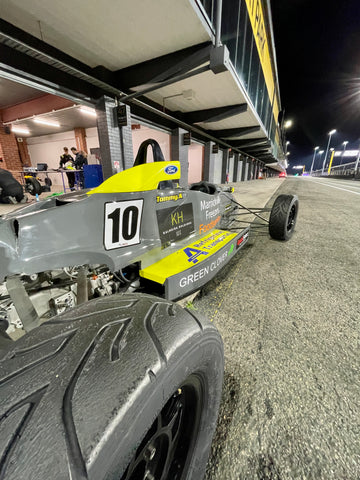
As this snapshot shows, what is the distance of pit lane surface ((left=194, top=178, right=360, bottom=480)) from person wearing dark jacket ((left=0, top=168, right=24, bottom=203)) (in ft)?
24.3

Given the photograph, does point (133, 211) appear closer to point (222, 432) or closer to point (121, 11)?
point (222, 432)

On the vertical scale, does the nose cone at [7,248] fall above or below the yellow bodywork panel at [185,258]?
above

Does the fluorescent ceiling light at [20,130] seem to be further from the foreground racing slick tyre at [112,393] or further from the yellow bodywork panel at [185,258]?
the foreground racing slick tyre at [112,393]

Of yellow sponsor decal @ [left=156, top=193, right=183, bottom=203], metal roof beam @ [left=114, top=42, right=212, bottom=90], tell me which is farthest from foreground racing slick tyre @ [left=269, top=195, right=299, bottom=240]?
metal roof beam @ [left=114, top=42, right=212, bottom=90]

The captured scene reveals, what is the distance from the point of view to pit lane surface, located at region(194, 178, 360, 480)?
0.83 meters

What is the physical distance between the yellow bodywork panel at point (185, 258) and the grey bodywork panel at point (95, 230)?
116 mm

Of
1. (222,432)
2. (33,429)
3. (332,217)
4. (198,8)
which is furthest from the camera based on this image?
(332,217)

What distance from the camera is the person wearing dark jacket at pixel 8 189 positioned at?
6.27m

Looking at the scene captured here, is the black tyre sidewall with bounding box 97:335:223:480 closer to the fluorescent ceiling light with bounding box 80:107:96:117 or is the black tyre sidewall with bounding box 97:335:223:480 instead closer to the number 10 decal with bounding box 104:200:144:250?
the number 10 decal with bounding box 104:200:144:250

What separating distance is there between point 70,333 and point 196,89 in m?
9.36

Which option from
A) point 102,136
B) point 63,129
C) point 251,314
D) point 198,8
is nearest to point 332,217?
point 251,314

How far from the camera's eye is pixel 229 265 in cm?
276

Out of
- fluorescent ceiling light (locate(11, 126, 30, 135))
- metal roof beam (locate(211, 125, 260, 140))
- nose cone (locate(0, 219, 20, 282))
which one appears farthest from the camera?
fluorescent ceiling light (locate(11, 126, 30, 135))

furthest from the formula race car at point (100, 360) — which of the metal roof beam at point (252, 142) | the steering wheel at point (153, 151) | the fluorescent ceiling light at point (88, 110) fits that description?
the metal roof beam at point (252, 142)
